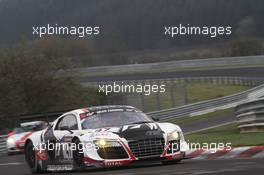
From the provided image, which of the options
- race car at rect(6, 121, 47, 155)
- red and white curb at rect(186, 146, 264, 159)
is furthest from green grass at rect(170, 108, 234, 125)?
red and white curb at rect(186, 146, 264, 159)

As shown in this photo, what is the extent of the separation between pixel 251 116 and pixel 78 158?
809 cm

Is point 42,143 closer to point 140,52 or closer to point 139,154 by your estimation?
point 139,154

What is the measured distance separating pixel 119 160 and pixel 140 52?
34.8m

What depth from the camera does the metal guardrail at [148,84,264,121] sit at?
35.1m

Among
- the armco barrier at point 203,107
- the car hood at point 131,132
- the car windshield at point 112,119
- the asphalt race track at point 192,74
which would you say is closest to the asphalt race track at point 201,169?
the car hood at point 131,132

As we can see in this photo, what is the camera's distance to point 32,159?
15234 mm

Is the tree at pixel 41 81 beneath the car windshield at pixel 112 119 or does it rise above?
above

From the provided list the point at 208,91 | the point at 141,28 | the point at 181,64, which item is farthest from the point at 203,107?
the point at 181,64

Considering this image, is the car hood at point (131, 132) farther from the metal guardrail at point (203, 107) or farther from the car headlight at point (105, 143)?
the metal guardrail at point (203, 107)

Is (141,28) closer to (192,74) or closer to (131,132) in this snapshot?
(192,74)

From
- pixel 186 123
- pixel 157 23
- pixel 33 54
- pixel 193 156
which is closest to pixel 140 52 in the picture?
pixel 157 23

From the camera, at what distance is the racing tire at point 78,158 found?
13289 millimetres

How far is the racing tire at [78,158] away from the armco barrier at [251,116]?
749 centimetres

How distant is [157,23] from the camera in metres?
46.5
